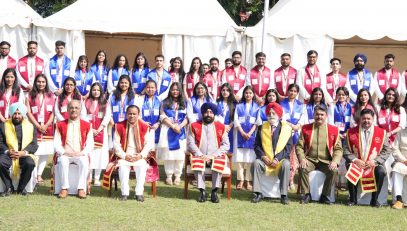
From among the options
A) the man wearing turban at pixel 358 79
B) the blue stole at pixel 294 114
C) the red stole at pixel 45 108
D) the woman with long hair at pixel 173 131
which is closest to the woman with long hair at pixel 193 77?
the woman with long hair at pixel 173 131

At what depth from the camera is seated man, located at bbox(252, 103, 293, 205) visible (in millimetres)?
8008

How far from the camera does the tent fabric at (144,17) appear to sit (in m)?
11.9

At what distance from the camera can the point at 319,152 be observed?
816 centimetres

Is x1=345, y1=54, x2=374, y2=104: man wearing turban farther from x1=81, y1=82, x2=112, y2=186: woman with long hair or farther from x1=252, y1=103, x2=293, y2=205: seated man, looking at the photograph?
x1=81, y1=82, x2=112, y2=186: woman with long hair

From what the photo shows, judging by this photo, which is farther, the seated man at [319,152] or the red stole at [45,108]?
the red stole at [45,108]

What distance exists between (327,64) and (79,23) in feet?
15.5

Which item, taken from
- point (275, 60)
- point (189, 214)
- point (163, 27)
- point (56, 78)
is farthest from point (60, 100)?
point (275, 60)

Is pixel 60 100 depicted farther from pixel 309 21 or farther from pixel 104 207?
pixel 309 21

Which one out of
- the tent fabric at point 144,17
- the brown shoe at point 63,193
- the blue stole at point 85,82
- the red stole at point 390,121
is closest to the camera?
the brown shoe at point 63,193

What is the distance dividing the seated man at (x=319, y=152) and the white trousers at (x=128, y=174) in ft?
6.56

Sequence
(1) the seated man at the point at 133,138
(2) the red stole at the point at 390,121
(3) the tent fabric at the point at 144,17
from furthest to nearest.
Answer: (3) the tent fabric at the point at 144,17, (2) the red stole at the point at 390,121, (1) the seated man at the point at 133,138

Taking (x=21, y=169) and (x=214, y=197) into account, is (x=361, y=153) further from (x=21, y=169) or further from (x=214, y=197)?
(x=21, y=169)

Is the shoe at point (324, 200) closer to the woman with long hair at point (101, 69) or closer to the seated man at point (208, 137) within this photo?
the seated man at point (208, 137)

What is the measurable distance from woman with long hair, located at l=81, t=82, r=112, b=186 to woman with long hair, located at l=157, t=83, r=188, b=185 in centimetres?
82
